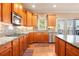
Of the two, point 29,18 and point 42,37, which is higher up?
point 29,18

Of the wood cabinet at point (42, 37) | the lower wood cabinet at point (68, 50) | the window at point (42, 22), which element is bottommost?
the wood cabinet at point (42, 37)

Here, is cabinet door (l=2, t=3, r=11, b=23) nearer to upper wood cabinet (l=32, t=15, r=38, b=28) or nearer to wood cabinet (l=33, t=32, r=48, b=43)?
wood cabinet (l=33, t=32, r=48, b=43)

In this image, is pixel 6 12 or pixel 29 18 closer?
pixel 6 12

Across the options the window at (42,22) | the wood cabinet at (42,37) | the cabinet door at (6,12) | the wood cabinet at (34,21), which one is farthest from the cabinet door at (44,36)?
the cabinet door at (6,12)

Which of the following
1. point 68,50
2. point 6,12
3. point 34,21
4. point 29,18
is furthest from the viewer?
point 34,21

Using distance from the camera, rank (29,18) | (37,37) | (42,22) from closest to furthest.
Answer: (29,18), (37,37), (42,22)

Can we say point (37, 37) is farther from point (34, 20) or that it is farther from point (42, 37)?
point (34, 20)

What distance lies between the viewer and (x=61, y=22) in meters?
10.8

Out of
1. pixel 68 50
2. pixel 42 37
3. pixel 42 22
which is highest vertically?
pixel 42 22

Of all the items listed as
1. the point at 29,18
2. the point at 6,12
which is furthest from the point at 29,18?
the point at 6,12

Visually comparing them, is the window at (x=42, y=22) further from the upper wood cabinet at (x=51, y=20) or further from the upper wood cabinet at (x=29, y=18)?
the upper wood cabinet at (x=29, y=18)

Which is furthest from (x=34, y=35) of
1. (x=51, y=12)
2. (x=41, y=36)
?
(x=51, y=12)

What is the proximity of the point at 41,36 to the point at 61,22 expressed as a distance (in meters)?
1.65

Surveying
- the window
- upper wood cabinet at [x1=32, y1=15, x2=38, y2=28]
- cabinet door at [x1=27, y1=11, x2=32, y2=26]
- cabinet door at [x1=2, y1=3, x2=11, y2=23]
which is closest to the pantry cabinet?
the window
